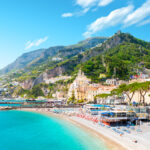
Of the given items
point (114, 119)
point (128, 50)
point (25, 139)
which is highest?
point (128, 50)

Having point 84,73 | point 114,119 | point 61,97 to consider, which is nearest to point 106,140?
point 114,119

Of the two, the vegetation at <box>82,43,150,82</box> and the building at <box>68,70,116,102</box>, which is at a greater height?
the vegetation at <box>82,43,150,82</box>

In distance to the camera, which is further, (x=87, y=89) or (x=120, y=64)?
(x=120, y=64)

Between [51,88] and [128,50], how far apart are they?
301ft

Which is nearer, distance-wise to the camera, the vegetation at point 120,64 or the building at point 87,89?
the building at point 87,89

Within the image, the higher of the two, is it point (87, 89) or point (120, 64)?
point (120, 64)

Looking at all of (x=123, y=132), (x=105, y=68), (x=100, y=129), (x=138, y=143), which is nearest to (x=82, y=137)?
(x=100, y=129)

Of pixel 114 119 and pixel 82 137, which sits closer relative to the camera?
pixel 82 137

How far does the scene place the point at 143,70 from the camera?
133 meters

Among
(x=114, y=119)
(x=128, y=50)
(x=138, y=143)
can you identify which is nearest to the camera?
(x=138, y=143)

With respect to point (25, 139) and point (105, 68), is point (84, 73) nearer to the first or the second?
point (105, 68)

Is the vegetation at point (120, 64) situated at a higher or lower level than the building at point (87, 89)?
higher

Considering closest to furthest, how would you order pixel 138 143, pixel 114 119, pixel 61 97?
1. pixel 138 143
2. pixel 114 119
3. pixel 61 97

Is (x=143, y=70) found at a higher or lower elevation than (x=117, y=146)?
higher
